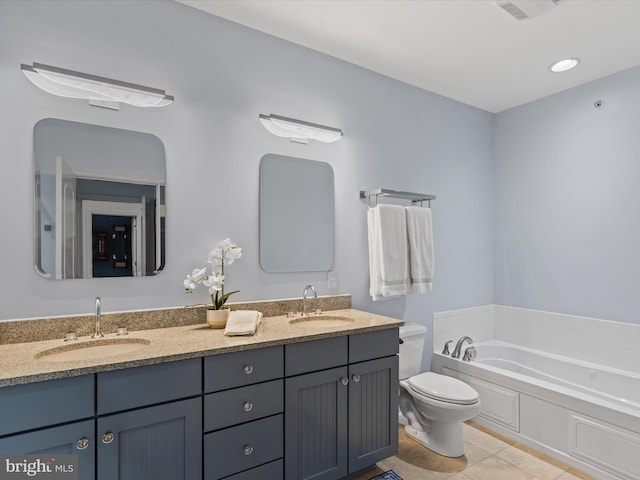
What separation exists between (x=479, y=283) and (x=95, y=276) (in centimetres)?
307

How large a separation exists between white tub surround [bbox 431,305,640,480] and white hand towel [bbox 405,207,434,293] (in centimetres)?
56

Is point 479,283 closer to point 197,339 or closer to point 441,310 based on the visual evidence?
point 441,310

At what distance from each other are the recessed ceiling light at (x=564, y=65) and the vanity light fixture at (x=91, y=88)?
8.64ft

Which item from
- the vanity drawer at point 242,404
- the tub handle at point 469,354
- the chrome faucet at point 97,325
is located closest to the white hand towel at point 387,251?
the tub handle at point 469,354

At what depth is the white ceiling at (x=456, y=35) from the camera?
200 cm

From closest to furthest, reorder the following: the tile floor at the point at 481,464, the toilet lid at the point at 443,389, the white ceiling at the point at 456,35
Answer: the white ceiling at the point at 456,35, the tile floor at the point at 481,464, the toilet lid at the point at 443,389

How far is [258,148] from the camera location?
2.22 m

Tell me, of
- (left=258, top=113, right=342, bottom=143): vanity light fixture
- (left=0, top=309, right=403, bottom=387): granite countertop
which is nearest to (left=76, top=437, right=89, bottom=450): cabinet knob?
(left=0, top=309, right=403, bottom=387): granite countertop

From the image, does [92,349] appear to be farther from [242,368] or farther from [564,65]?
[564,65]

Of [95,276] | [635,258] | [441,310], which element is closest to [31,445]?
[95,276]

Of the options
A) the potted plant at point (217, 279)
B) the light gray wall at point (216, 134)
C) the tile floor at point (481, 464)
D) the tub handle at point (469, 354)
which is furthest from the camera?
the tub handle at point (469, 354)

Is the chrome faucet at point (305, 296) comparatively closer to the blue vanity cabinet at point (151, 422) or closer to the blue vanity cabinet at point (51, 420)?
the blue vanity cabinet at point (151, 422)

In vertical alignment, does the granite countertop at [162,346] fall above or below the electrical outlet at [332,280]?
below

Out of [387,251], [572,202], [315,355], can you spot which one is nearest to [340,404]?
[315,355]
